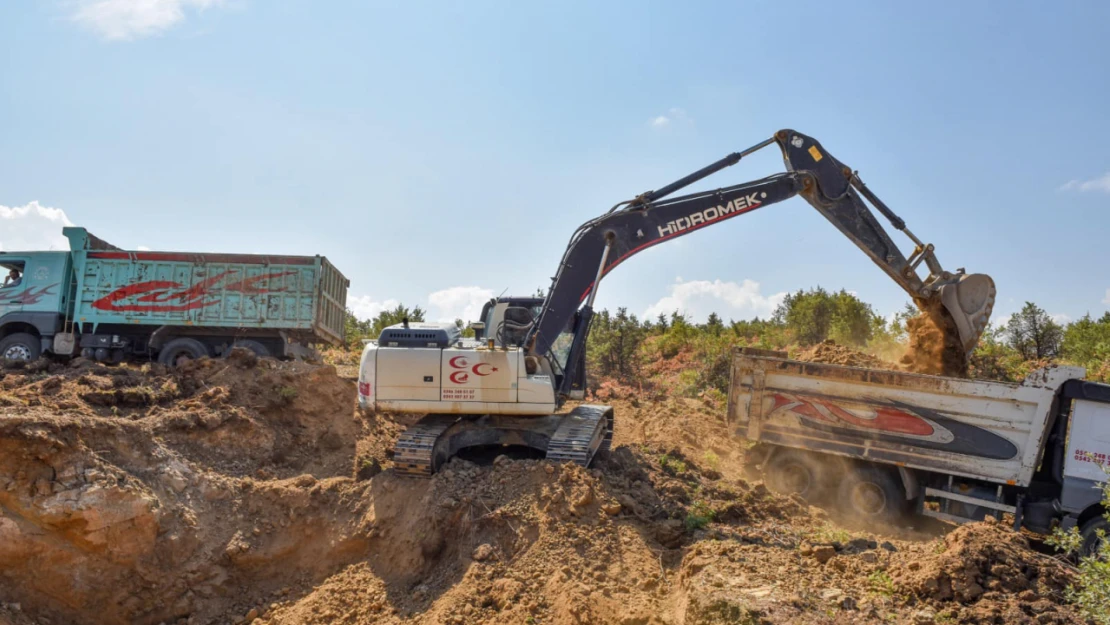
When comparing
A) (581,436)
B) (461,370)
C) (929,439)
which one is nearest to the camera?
(581,436)

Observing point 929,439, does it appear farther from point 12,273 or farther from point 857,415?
point 12,273

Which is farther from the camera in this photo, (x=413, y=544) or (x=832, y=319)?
(x=832, y=319)

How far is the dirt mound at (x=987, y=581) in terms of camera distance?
5.38 metres

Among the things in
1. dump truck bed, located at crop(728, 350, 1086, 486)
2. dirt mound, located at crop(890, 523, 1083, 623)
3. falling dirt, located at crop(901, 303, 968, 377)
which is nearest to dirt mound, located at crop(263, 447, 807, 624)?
dump truck bed, located at crop(728, 350, 1086, 486)

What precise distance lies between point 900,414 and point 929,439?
0.44 meters

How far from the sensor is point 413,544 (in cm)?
800

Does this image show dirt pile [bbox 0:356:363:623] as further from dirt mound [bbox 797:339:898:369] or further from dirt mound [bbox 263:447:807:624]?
dirt mound [bbox 797:339:898:369]

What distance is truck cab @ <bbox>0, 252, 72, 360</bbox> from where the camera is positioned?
15859mm

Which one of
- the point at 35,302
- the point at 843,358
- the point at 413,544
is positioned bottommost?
the point at 413,544

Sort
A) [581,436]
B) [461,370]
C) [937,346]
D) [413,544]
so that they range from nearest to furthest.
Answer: [413,544], [581,436], [461,370], [937,346]

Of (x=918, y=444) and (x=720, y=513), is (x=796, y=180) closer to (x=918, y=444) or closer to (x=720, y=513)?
(x=918, y=444)

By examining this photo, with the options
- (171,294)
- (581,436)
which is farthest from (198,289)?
(581,436)

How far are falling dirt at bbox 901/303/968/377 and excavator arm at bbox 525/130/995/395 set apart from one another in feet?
0.16

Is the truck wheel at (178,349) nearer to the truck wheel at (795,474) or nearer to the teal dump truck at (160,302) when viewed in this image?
the teal dump truck at (160,302)
